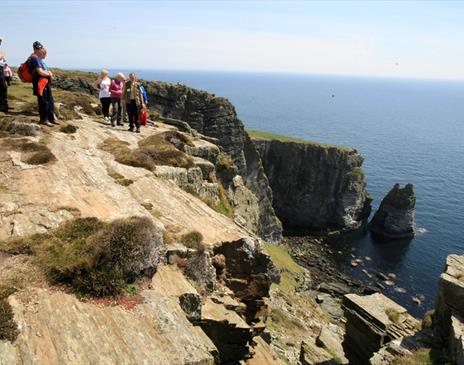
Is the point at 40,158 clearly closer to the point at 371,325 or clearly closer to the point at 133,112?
the point at 133,112

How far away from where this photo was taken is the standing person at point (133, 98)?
24.9m

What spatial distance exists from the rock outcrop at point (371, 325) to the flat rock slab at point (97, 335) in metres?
18.8

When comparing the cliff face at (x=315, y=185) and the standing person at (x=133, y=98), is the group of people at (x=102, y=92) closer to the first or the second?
the standing person at (x=133, y=98)

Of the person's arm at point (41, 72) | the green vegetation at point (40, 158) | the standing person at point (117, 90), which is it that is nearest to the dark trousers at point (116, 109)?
the standing person at point (117, 90)

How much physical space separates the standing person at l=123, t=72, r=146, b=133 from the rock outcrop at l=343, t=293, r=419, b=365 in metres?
20.1

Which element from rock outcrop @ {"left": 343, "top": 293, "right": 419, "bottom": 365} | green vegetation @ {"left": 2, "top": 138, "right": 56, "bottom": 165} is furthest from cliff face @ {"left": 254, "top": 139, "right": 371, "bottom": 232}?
green vegetation @ {"left": 2, "top": 138, "right": 56, "bottom": 165}

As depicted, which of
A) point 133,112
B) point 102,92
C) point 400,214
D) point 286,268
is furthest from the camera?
point 400,214

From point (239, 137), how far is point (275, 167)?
87.2ft

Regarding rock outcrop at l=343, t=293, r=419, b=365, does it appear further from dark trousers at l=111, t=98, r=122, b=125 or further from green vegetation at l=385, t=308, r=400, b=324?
dark trousers at l=111, t=98, r=122, b=125

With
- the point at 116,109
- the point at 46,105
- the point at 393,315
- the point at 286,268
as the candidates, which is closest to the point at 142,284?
the point at 46,105

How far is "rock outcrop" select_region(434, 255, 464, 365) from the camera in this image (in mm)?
18828

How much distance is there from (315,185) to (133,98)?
8433 centimetres

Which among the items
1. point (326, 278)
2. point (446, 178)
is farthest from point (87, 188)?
point (446, 178)

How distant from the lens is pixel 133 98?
25.0 m
